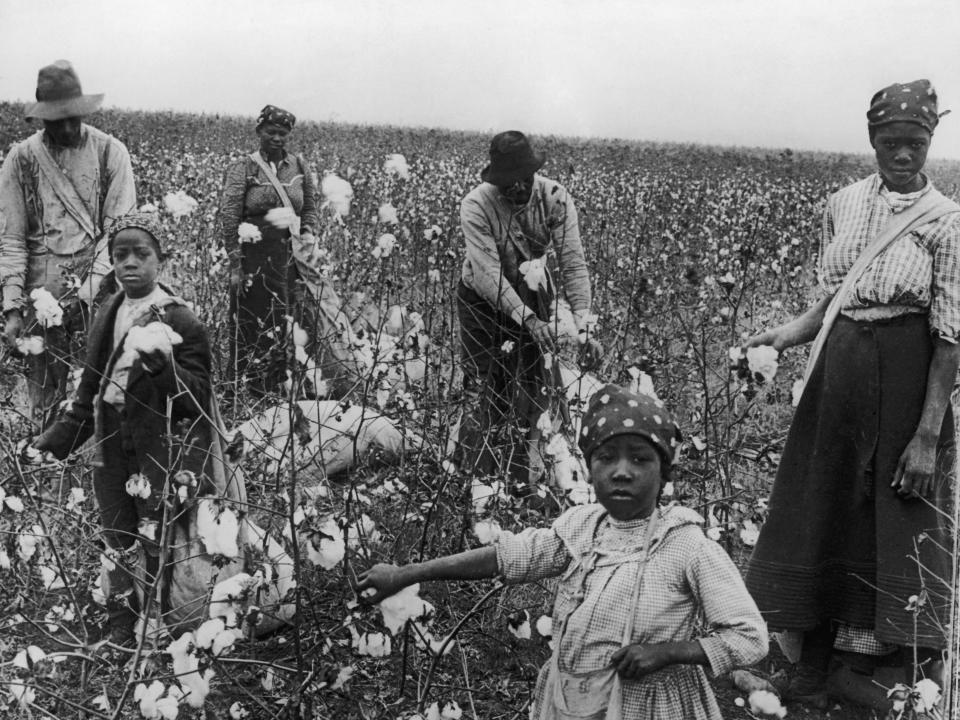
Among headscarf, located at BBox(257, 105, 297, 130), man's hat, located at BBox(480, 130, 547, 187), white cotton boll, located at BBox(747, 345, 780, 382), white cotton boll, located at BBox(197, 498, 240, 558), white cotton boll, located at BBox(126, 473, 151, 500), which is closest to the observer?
white cotton boll, located at BBox(197, 498, 240, 558)

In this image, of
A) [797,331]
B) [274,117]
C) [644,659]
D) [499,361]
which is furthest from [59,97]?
[644,659]

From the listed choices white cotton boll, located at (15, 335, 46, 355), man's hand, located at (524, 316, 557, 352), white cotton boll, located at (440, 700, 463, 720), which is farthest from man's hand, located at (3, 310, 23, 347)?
white cotton boll, located at (440, 700, 463, 720)

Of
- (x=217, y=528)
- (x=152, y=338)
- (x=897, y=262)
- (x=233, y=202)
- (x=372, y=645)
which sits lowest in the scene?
(x=372, y=645)

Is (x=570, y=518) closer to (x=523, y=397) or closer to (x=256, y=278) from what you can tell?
(x=523, y=397)

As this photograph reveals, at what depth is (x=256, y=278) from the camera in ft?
20.1

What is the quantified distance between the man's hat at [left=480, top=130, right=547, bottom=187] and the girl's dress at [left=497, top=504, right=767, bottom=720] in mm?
2247

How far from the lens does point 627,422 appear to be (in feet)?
6.08

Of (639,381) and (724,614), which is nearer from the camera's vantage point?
(724,614)

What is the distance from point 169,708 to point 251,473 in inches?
72.0

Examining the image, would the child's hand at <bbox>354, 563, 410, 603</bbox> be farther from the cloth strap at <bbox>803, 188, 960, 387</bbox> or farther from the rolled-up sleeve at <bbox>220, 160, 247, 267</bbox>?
the rolled-up sleeve at <bbox>220, 160, 247, 267</bbox>

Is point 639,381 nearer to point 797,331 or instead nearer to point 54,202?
point 797,331

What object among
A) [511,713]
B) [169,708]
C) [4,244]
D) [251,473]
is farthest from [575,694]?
[4,244]

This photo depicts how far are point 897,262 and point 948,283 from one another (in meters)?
0.14

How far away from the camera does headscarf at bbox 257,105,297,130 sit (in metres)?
5.75
